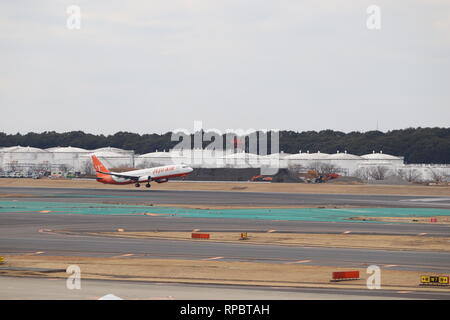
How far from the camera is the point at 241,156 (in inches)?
7677

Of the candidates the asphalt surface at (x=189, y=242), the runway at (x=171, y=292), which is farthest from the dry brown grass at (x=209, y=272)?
the asphalt surface at (x=189, y=242)

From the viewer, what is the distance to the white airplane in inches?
5133

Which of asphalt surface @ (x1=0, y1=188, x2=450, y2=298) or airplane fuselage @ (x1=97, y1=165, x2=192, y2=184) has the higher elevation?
airplane fuselage @ (x1=97, y1=165, x2=192, y2=184)

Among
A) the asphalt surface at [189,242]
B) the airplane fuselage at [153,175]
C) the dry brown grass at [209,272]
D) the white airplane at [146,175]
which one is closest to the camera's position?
the dry brown grass at [209,272]

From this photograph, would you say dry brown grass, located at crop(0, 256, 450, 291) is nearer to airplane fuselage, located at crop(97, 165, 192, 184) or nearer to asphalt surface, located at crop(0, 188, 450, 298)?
asphalt surface, located at crop(0, 188, 450, 298)

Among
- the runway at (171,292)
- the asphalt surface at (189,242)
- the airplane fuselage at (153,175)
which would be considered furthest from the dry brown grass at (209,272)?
the airplane fuselage at (153,175)

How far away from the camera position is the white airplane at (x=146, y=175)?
130375 millimetres

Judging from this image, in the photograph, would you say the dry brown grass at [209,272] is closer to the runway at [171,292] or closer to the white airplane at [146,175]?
the runway at [171,292]

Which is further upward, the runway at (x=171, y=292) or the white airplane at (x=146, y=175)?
the white airplane at (x=146, y=175)

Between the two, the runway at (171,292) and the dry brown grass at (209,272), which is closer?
the runway at (171,292)

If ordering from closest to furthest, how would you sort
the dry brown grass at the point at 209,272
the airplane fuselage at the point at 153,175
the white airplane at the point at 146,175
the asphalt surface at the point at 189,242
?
the dry brown grass at the point at 209,272, the asphalt surface at the point at 189,242, the airplane fuselage at the point at 153,175, the white airplane at the point at 146,175

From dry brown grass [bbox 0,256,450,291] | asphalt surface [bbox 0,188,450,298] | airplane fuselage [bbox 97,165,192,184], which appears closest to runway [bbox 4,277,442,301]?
dry brown grass [bbox 0,256,450,291]

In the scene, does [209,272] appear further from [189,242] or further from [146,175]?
[146,175]

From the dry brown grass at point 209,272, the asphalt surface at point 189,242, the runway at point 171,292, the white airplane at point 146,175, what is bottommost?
the asphalt surface at point 189,242
